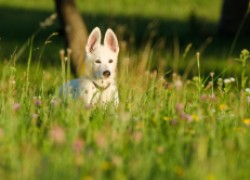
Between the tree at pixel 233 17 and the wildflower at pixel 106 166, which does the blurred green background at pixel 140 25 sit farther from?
the wildflower at pixel 106 166

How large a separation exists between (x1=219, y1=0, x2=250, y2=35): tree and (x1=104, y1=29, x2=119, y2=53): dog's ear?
42.9 feet

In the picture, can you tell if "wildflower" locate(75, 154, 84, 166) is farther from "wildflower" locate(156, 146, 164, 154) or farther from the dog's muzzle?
the dog's muzzle

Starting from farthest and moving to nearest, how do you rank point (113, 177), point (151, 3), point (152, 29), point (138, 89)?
point (151, 3) < point (152, 29) < point (138, 89) < point (113, 177)

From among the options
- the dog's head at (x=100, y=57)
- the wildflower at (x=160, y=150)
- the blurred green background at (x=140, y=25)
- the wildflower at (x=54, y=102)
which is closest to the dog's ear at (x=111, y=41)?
the dog's head at (x=100, y=57)

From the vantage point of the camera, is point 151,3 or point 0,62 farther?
point 151,3

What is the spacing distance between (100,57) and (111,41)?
28 centimetres

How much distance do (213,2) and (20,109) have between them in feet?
102

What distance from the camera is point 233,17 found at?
21.3 m

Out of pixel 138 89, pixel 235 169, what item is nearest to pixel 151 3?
pixel 138 89

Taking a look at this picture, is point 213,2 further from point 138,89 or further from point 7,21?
point 138,89

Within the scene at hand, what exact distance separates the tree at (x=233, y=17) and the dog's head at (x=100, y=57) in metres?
13.2

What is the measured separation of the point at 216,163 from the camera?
4.72 metres

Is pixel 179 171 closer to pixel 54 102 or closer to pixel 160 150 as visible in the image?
pixel 160 150

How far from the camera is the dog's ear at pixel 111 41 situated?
8.12 meters
